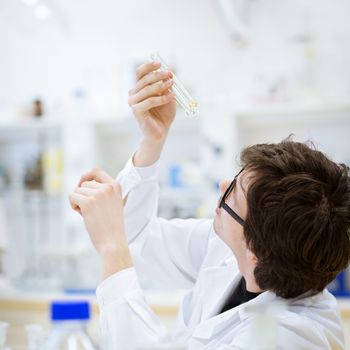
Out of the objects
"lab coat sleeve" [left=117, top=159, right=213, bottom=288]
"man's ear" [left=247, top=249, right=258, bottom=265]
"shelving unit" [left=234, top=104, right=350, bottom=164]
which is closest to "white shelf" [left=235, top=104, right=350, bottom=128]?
"shelving unit" [left=234, top=104, right=350, bottom=164]

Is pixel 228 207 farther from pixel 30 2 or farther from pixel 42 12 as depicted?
pixel 42 12

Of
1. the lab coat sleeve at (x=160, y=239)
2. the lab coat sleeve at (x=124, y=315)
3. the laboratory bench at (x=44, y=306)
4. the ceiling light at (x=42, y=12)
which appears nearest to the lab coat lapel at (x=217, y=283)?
the lab coat sleeve at (x=160, y=239)

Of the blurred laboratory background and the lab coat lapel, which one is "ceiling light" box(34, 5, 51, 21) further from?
the lab coat lapel

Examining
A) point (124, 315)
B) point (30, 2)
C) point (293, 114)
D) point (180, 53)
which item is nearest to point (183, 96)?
point (124, 315)

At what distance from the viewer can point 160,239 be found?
156cm

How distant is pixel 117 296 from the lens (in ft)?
3.55

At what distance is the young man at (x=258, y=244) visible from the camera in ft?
3.54

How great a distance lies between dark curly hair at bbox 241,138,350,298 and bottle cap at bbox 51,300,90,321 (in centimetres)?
46

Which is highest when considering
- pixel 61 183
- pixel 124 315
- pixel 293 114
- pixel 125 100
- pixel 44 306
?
pixel 125 100

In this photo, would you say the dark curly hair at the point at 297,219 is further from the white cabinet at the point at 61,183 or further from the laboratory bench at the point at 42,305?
the white cabinet at the point at 61,183

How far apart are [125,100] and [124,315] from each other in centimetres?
323

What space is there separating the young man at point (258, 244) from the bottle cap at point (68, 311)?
174mm

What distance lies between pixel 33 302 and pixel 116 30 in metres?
2.54

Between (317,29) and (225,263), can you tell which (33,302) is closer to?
(225,263)
